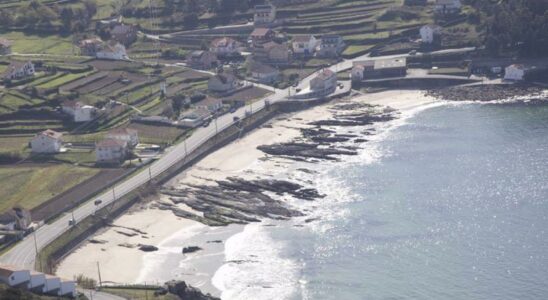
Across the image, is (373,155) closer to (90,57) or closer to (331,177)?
(331,177)

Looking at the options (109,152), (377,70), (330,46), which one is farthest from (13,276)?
(330,46)

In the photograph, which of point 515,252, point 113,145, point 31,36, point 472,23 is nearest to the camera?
point 515,252

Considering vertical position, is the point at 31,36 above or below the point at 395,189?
above

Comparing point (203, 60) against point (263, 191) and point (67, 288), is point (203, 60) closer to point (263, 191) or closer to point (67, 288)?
point (263, 191)

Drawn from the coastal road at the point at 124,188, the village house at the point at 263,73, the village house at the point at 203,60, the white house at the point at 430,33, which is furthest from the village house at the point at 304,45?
the coastal road at the point at 124,188

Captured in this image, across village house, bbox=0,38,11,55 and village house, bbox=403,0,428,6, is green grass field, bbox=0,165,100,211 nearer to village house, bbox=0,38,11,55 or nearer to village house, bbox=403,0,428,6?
village house, bbox=0,38,11,55

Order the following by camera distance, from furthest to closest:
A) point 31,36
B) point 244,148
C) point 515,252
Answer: point 31,36 < point 244,148 < point 515,252

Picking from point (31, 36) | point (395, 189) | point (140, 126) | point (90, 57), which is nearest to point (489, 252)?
point (395, 189)
